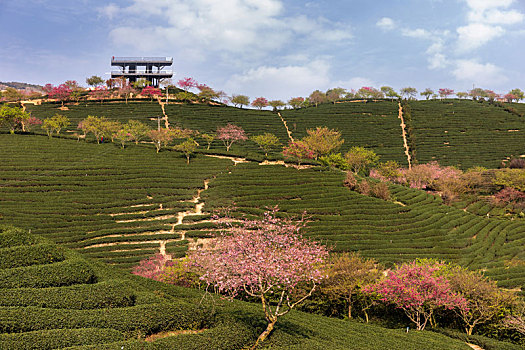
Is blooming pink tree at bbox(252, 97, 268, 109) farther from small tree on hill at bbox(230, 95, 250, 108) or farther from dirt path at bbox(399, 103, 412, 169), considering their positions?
dirt path at bbox(399, 103, 412, 169)

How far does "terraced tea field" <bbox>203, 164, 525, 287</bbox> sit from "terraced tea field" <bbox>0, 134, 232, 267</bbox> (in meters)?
5.21

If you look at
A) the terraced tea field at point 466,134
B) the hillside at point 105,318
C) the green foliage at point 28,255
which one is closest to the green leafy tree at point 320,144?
the terraced tea field at point 466,134

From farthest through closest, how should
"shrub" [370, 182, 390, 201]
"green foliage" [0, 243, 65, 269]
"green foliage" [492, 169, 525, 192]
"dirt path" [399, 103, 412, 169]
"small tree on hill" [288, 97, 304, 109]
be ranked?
1. "small tree on hill" [288, 97, 304, 109]
2. "dirt path" [399, 103, 412, 169]
3. "green foliage" [492, 169, 525, 192]
4. "shrub" [370, 182, 390, 201]
5. "green foliage" [0, 243, 65, 269]

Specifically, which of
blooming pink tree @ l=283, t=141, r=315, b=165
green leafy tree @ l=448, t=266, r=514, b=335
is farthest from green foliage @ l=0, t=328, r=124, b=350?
blooming pink tree @ l=283, t=141, r=315, b=165

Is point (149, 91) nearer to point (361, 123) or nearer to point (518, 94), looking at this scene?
point (361, 123)

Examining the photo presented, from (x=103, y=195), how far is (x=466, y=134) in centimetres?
8779

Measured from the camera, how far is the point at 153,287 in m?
20.2

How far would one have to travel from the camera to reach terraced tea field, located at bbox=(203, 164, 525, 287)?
122 feet

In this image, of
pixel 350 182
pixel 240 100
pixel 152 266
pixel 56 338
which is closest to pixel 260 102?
pixel 240 100

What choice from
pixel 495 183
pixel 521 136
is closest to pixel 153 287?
pixel 495 183

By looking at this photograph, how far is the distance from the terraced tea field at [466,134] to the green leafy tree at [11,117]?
8135 cm

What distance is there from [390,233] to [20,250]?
3627cm

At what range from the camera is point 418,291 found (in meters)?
24.2

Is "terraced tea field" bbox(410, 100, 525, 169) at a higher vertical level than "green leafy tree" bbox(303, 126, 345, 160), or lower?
higher
